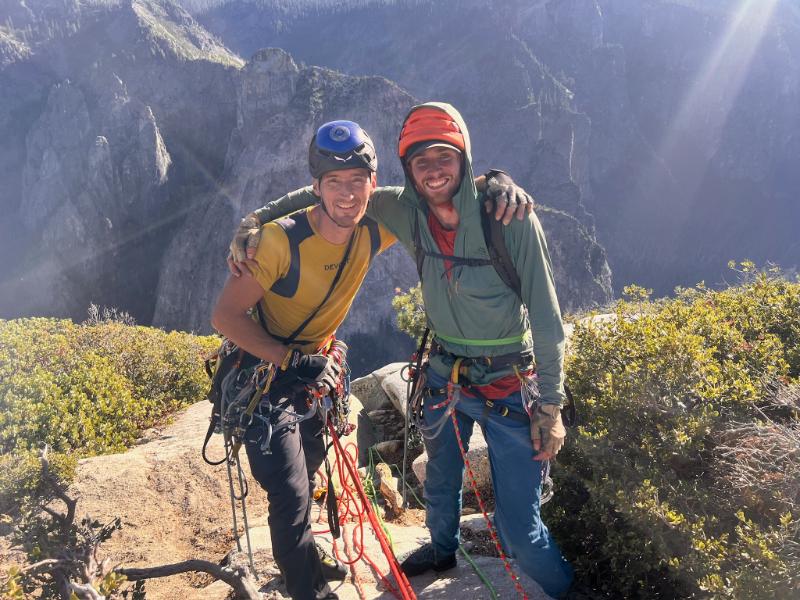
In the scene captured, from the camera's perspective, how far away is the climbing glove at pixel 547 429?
311cm

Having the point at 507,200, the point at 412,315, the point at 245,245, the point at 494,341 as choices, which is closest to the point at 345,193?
the point at 245,245

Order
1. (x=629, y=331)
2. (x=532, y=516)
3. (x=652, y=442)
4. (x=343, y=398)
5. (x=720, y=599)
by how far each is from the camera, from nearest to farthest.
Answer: (x=720, y=599) → (x=532, y=516) → (x=652, y=442) → (x=343, y=398) → (x=629, y=331)

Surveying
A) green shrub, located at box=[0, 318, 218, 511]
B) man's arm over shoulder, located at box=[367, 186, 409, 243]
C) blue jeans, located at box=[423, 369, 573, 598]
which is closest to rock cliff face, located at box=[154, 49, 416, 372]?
green shrub, located at box=[0, 318, 218, 511]

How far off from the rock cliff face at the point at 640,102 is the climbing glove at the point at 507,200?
236 ft

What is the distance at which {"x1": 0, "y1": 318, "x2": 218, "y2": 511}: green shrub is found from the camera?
18.4 feet

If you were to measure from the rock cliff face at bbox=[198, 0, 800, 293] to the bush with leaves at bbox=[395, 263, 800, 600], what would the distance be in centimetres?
7094

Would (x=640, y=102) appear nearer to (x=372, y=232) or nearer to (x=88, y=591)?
(x=372, y=232)

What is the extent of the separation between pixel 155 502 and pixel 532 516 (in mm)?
4014

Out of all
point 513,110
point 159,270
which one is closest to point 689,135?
point 513,110

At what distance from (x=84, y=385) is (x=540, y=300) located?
6160 millimetres

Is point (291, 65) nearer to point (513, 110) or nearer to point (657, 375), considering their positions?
point (513, 110)

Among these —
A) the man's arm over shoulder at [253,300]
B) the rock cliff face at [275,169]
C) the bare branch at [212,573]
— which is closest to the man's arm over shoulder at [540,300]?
the man's arm over shoulder at [253,300]

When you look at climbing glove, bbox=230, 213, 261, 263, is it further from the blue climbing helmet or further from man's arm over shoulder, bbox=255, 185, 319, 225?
the blue climbing helmet

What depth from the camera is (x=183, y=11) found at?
8712 cm
